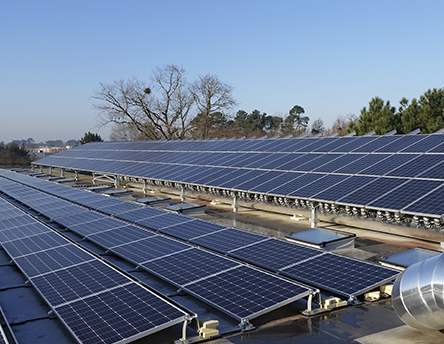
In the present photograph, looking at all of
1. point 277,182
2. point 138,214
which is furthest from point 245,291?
point 277,182

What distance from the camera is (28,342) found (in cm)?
853

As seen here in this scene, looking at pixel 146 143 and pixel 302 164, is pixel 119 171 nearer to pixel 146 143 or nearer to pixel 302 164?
pixel 146 143

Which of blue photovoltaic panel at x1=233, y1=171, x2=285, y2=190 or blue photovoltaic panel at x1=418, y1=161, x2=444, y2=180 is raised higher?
blue photovoltaic panel at x1=418, y1=161, x2=444, y2=180

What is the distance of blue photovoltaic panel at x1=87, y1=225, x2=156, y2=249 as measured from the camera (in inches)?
590

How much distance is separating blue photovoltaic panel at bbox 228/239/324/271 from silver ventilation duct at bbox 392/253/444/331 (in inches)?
147

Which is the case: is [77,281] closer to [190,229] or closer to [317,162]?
[190,229]

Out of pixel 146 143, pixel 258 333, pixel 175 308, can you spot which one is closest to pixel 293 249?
pixel 258 333

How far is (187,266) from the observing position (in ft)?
38.8

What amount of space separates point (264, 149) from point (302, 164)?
6442mm

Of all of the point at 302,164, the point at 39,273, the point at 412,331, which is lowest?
the point at 412,331

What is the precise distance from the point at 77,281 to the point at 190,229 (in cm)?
591

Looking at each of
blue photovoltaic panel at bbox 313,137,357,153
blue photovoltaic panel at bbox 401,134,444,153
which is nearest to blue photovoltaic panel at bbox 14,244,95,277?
blue photovoltaic panel at bbox 401,134,444,153

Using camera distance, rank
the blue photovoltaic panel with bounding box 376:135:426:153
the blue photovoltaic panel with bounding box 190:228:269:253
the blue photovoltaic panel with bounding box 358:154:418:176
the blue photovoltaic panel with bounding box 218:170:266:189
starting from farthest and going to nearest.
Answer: the blue photovoltaic panel with bounding box 218:170:266:189
the blue photovoltaic panel with bounding box 376:135:426:153
the blue photovoltaic panel with bounding box 358:154:418:176
the blue photovoltaic panel with bounding box 190:228:269:253

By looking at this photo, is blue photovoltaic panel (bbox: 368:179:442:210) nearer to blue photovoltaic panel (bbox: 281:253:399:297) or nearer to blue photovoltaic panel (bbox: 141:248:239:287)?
blue photovoltaic panel (bbox: 281:253:399:297)
